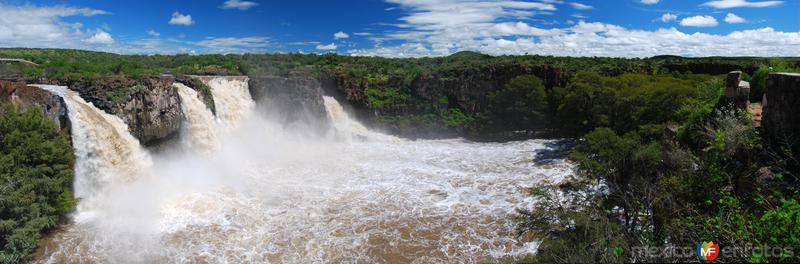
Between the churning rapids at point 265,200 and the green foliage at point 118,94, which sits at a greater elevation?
the green foliage at point 118,94

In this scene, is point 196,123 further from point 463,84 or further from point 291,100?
point 463,84

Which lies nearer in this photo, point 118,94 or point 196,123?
point 118,94

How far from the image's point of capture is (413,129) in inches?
1496

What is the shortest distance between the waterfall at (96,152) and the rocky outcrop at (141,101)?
56cm

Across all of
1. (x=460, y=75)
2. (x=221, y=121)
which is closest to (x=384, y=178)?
(x=221, y=121)

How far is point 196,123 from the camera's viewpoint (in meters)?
24.4

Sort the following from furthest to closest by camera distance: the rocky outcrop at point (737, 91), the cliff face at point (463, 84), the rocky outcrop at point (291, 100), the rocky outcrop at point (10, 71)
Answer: the cliff face at point (463, 84) → the rocky outcrop at point (291, 100) → the rocky outcrop at point (10, 71) → the rocky outcrop at point (737, 91)

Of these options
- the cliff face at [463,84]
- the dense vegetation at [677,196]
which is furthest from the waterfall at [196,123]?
the dense vegetation at [677,196]

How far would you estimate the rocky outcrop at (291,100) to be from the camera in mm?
31841

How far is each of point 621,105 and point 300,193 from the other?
20.3m

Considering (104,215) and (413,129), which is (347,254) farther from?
(413,129)

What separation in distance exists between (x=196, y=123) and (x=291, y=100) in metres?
9.48

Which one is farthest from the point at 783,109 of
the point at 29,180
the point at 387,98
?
the point at 387,98

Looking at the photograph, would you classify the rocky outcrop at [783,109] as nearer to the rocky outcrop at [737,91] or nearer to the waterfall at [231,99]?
the rocky outcrop at [737,91]
